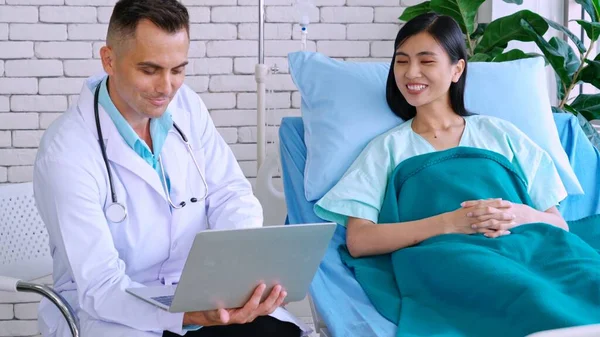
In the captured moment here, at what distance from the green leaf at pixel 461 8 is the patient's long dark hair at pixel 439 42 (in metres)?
0.83

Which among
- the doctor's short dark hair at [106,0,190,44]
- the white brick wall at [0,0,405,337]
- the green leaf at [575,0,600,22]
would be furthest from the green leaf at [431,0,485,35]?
Answer: the doctor's short dark hair at [106,0,190,44]

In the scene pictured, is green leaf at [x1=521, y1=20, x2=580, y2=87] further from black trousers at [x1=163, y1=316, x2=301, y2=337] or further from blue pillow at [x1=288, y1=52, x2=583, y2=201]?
black trousers at [x1=163, y1=316, x2=301, y2=337]

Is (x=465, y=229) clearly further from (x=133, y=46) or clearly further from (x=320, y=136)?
(x=133, y=46)

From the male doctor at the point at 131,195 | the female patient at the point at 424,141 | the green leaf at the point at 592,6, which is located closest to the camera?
the male doctor at the point at 131,195

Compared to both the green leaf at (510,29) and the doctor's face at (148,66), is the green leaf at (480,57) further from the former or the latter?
the doctor's face at (148,66)

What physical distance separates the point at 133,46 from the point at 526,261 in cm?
103

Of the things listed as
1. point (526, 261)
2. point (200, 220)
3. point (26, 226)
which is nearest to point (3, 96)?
point (26, 226)

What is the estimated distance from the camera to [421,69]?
95.7 inches

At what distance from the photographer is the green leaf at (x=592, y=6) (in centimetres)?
322

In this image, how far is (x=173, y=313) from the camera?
5.54 ft

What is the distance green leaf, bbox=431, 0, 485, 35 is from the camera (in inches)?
130

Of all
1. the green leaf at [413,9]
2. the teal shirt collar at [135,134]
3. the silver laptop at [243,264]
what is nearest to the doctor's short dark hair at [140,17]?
the teal shirt collar at [135,134]

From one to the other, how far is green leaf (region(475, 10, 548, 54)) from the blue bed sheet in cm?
49

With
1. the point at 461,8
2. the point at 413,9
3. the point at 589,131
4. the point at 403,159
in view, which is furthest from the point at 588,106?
the point at 403,159
